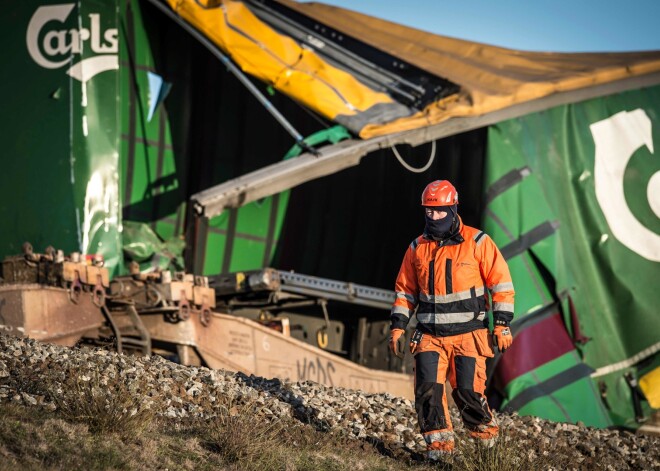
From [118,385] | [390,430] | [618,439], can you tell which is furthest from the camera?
[618,439]

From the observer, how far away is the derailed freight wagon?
11383mm

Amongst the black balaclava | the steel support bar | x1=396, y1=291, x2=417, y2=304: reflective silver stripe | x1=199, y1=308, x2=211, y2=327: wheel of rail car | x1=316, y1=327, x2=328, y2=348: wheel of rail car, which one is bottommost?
x1=316, y1=327, x2=328, y2=348: wheel of rail car

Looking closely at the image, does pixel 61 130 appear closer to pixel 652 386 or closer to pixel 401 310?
pixel 401 310

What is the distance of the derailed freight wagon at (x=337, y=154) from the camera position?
11383mm

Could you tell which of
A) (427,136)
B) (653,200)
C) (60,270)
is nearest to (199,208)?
(60,270)

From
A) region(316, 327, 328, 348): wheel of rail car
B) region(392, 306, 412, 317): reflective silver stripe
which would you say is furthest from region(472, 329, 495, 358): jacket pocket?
region(316, 327, 328, 348): wheel of rail car

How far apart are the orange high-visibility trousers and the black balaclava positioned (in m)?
0.67

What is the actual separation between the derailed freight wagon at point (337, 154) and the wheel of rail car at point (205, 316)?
3.34ft

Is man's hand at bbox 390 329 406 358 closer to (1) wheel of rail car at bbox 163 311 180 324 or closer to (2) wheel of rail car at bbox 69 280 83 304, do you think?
(2) wheel of rail car at bbox 69 280 83 304

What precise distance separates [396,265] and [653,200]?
11.7 feet

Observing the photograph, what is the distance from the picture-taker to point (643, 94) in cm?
1291

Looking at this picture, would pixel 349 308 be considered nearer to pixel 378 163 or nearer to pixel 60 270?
pixel 378 163

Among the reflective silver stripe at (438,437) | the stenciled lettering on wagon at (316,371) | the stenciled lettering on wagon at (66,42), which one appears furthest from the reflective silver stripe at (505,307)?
the stenciled lettering on wagon at (66,42)

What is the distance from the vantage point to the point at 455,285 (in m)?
6.57
